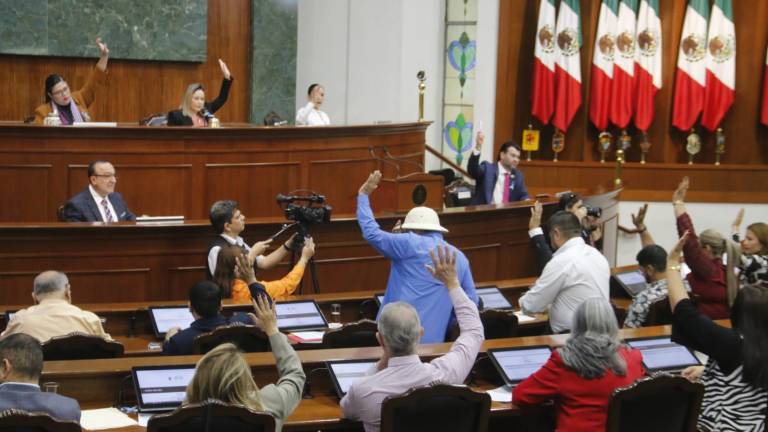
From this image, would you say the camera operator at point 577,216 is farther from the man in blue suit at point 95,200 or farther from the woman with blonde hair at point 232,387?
the woman with blonde hair at point 232,387

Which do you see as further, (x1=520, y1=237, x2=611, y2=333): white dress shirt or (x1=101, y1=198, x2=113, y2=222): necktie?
(x1=101, y1=198, x2=113, y2=222): necktie

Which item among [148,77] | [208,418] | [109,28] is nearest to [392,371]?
[208,418]

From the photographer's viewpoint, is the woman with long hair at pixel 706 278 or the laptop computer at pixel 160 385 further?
the woman with long hair at pixel 706 278

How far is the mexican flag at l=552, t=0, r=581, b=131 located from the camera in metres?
13.6

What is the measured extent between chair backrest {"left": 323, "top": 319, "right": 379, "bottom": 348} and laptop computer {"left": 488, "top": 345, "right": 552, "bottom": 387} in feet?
2.44

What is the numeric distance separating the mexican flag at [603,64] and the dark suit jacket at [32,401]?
10.7 metres

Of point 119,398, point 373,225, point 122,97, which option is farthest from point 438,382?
point 122,97

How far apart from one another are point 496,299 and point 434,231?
114cm

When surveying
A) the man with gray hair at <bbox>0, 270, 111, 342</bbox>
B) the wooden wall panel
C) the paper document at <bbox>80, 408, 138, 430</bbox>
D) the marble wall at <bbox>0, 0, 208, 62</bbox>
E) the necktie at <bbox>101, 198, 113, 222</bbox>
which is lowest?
the paper document at <bbox>80, 408, 138, 430</bbox>

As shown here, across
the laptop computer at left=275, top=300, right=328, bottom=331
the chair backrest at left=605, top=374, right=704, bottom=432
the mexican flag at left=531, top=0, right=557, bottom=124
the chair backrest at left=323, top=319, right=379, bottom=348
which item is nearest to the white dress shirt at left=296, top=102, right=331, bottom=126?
the mexican flag at left=531, top=0, right=557, bottom=124

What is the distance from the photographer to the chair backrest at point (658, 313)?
6496 mm

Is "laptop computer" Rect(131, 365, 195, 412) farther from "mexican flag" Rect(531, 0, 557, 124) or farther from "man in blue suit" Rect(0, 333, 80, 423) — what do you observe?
"mexican flag" Rect(531, 0, 557, 124)

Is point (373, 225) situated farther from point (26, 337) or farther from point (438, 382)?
point (26, 337)

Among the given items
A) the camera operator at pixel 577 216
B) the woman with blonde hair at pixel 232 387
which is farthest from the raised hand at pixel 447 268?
the camera operator at pixel 577 216
